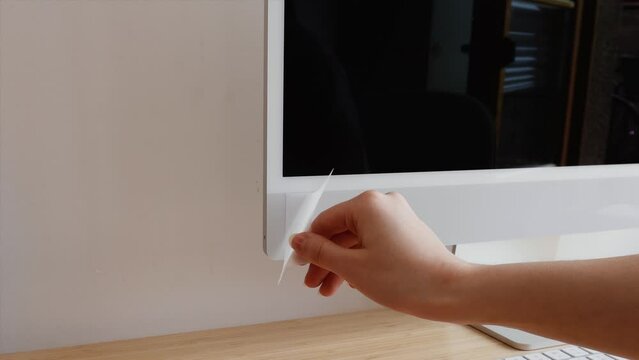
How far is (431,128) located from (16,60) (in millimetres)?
435

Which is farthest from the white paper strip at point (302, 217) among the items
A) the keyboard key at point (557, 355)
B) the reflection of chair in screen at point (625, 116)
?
the reflection of chair in screen at point (625, 116)

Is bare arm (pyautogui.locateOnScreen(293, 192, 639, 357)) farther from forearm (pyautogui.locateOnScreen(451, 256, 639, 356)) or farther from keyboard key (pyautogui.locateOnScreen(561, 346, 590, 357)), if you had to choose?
keyboard key (pyautogui.locateOnScreen(561, 346, 590, 357))

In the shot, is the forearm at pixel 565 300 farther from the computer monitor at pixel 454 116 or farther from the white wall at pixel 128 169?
the white wall at pixel 128 169

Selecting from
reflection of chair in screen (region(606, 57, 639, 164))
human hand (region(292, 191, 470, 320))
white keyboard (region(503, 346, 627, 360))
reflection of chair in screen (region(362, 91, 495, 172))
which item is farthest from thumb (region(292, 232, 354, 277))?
reflection of chair in screen (region(606, 57, 639, 164))

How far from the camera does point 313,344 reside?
66cm

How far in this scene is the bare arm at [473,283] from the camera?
0.38 m

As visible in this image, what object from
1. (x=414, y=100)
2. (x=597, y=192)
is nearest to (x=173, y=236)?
(x=414, y=100)

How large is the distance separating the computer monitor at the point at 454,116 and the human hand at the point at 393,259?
0.27ft

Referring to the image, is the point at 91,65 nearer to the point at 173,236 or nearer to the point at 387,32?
the point at 173,236

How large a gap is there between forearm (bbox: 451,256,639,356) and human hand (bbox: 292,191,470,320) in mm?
17

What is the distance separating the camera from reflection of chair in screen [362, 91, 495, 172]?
0.56 m

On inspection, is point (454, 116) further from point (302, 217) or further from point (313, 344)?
point (313, 344)

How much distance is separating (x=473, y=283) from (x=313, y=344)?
0.29 meters

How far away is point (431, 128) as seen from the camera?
1.92 ft
